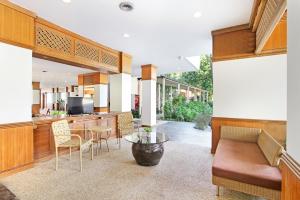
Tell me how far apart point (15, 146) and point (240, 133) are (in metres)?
4.27

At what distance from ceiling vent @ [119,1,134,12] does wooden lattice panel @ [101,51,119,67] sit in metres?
2.26

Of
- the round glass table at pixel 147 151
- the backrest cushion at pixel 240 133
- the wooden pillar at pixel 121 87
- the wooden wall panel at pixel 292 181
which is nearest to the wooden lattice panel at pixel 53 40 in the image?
the wooden pillar at pixel 121 87

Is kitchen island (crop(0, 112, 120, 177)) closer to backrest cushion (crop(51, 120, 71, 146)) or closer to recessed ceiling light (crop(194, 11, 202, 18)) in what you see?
backrest cushion (crop(51, 120, 71, 146))

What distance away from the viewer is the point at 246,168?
2160mm

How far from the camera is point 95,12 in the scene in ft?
10.4

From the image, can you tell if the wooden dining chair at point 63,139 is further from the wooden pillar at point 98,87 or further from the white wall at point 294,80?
the wooden pillar at point 98,87

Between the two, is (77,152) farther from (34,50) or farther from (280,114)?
(280,114)

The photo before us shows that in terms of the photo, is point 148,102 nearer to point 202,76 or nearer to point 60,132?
point 60,132

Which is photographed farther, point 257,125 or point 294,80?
point 257,125

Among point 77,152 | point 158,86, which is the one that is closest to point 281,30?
point 77,152

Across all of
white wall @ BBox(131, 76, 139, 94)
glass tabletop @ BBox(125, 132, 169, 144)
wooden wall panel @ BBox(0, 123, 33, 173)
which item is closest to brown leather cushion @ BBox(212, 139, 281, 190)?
glass tabletop @ BBox(125, 132, 169, 144)

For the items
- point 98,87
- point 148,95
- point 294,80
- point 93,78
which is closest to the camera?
point 294,80

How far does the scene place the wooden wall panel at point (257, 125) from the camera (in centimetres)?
332

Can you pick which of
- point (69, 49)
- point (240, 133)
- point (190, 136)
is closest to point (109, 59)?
point (69, 49)
